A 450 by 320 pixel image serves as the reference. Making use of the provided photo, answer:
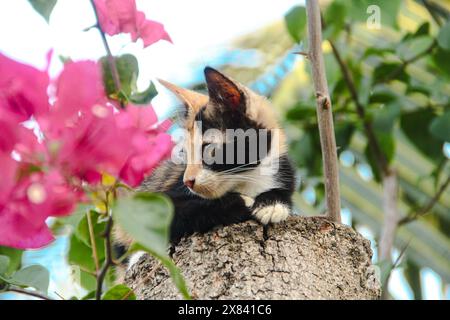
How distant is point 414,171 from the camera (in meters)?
3.88

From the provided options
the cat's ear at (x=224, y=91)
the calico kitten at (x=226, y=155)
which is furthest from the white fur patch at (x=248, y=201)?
the cat's ear at (x=224, y=91)

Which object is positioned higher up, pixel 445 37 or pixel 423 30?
pixel 445 37

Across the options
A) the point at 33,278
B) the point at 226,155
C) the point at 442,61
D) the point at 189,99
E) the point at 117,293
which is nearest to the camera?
the point at 117,293

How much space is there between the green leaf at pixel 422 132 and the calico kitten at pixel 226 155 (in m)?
0.73

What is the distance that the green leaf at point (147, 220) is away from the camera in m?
0.97

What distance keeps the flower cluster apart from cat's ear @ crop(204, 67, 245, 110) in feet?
4.17

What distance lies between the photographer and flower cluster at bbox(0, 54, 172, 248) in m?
1.04


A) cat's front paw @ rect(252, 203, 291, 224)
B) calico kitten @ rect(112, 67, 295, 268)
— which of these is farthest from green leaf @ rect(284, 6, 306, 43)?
cat's front paw @ rect(252, 203, 291, 224)

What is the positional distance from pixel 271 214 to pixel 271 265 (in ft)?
0.85

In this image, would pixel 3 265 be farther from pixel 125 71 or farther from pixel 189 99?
pixel 189 99

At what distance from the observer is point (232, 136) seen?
2465mm

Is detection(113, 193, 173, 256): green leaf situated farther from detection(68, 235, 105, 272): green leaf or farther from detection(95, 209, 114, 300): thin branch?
detection(68, 235, 105, 272): green leaf

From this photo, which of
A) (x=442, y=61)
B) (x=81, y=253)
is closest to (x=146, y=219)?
(x=81, y=253)
